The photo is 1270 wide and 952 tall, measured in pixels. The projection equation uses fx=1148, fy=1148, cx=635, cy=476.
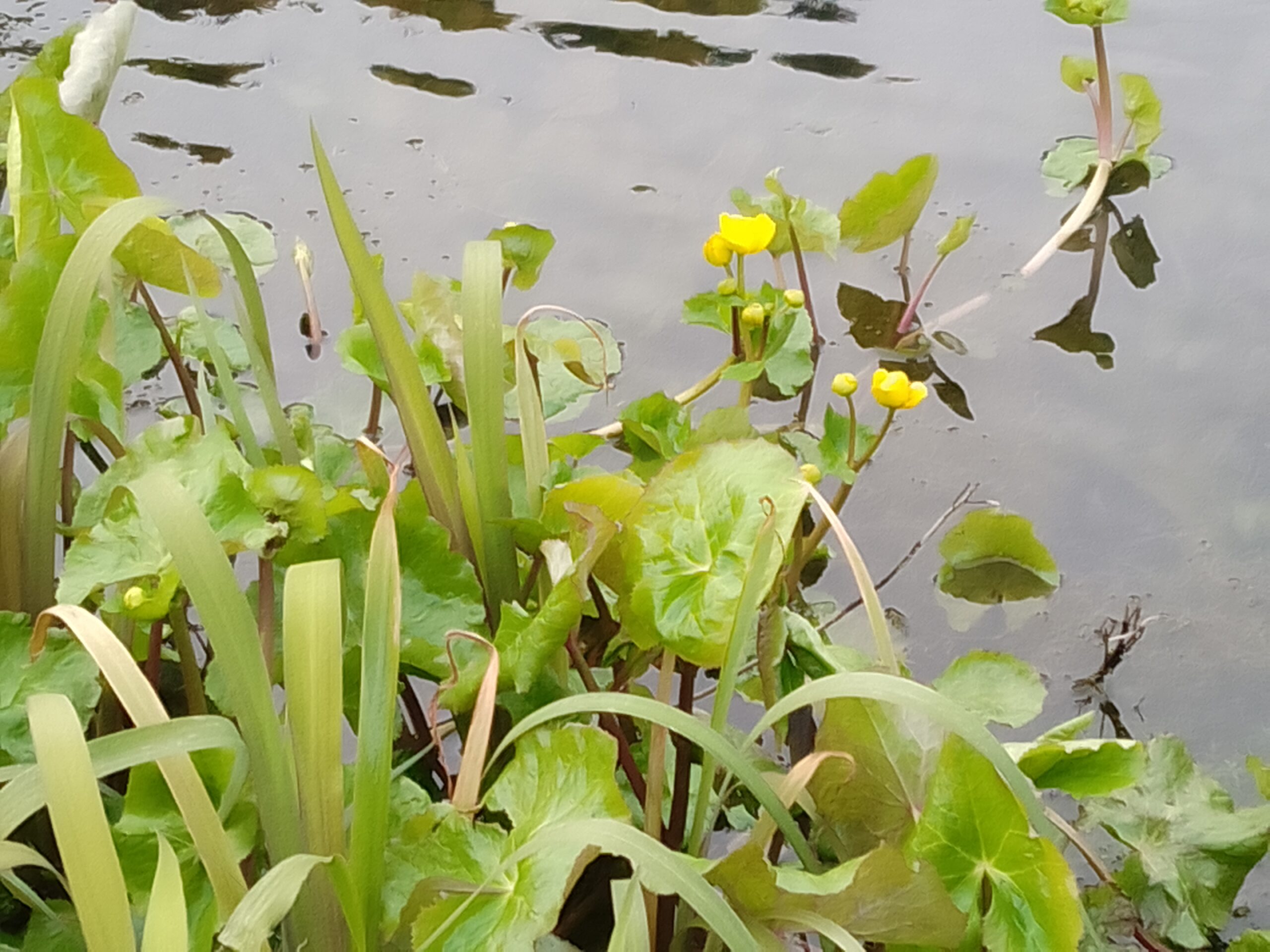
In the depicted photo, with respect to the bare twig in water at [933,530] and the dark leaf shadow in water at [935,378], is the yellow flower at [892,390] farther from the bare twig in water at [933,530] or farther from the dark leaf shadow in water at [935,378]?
the dark leaf shadow in water at [935,378]

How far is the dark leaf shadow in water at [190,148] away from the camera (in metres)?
1.22

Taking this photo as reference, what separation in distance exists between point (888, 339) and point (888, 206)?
0.12 metres

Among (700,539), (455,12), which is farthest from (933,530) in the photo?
(455,12)

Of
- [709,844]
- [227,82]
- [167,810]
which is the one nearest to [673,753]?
[709,844]

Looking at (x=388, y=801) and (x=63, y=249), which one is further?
(x=63, y=249)

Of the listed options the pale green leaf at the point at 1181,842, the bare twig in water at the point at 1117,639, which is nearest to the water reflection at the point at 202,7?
the bare twig in water at the point at 1117,639

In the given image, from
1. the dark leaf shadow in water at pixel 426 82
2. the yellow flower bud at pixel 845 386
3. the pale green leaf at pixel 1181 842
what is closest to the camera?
the pale green leaf at pixel 1181 842

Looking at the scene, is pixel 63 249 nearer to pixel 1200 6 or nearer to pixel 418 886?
pixel 418 886

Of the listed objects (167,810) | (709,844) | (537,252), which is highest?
(537,252)

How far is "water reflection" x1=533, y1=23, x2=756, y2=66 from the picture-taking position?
1373 mm

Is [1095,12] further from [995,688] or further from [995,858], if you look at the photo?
[995,858]

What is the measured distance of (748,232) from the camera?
0.78 metres

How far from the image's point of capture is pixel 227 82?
4.37ft

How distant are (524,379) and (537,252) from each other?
236mm
